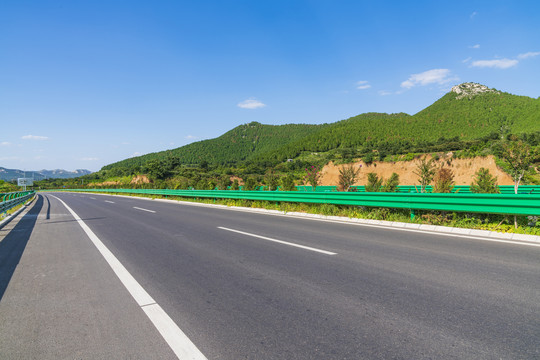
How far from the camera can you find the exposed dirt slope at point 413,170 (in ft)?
117

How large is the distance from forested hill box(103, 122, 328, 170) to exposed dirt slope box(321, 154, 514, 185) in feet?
240

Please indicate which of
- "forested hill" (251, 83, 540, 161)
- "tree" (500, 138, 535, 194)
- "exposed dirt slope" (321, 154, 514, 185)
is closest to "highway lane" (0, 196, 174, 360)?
"tree" (500, 138, 535, 194)


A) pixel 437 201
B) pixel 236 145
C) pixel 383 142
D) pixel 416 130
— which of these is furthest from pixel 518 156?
pixel 236 145

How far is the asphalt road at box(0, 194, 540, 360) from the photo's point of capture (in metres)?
2.50

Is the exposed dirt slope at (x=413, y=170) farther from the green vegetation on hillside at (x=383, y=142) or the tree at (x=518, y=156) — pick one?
the tree at (x=518, y=156)

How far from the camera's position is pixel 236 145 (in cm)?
13762

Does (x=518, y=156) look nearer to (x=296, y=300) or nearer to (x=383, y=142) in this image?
(x=296, y=300)

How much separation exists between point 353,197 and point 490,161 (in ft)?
116

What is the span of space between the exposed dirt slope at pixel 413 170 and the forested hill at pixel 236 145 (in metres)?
73.3

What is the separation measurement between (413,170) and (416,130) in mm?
47631

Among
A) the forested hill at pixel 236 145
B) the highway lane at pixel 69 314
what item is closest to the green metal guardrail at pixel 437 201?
the highway lane at pixel 69 314

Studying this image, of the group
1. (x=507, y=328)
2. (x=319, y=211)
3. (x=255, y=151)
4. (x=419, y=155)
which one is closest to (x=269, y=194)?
(x=319, y=211)

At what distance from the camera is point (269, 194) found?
1487cm

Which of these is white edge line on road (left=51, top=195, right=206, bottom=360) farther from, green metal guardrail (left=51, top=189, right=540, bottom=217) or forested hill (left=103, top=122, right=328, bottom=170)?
forested hill (left=103, top=122, right=328, bottom=170)
